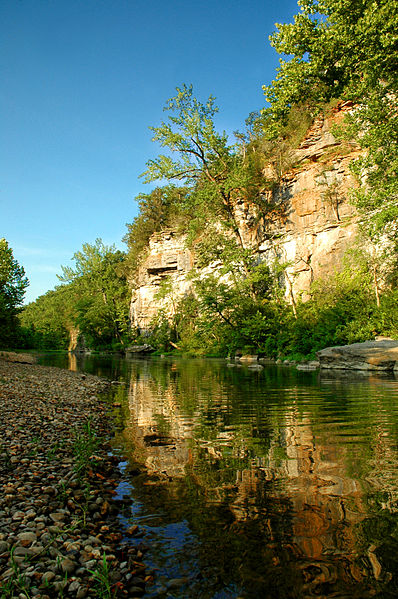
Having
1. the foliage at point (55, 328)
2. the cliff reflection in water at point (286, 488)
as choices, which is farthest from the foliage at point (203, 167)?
the foliage at point (55, 328)

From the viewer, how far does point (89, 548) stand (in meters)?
2.80

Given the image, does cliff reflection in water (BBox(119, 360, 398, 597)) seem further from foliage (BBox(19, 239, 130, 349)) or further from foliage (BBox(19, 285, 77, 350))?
foliage (BBox(19, 285, 77, 350))

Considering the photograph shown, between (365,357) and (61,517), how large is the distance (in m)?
15.0

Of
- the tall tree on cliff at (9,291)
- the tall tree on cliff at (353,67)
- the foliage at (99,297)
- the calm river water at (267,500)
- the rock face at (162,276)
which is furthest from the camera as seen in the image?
the foliage at (99,297)

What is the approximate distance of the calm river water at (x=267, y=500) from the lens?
2.53 meters

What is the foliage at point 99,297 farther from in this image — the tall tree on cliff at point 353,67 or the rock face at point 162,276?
the tall tree on cliff at point 353,67

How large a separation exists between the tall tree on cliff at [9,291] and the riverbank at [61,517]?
28.8 m

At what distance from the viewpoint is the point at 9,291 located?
34.3m

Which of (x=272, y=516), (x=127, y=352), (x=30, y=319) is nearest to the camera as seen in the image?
(x=272, y=516)

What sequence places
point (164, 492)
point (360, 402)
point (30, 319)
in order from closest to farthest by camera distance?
point (164, 492), point (360, 402), point (30, 319)

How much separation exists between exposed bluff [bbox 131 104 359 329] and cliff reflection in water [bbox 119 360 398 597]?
835 inches

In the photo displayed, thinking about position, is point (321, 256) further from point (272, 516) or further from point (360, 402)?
point (272, 516)

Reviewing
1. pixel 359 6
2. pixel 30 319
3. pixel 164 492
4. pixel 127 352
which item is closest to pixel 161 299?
pixel 127 352

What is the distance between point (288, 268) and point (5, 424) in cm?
2682
